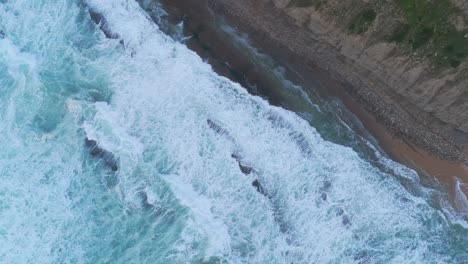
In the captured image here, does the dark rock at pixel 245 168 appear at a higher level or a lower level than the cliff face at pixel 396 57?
lower

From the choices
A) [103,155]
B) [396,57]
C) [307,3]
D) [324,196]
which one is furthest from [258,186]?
[307,3]

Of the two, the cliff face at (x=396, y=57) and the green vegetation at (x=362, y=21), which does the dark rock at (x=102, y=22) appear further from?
the green vegetation at (x=362, y=21)

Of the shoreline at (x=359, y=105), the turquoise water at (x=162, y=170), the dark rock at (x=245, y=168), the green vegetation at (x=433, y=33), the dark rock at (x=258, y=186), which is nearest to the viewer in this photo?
the green vegetation at (x=433, y=33)

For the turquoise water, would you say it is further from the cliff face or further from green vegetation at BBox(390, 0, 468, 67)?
green vegetation at BBox(390, 0, 468, 67)

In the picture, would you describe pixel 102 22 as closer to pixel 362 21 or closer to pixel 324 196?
pixel 362 21

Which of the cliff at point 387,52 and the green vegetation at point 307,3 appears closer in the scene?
the cliff at point 387,52

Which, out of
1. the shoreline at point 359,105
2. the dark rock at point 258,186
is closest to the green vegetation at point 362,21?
the shoreline at point 359,105

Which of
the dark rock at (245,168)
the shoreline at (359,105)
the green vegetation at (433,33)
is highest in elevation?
the green vegetation at (433,33)
